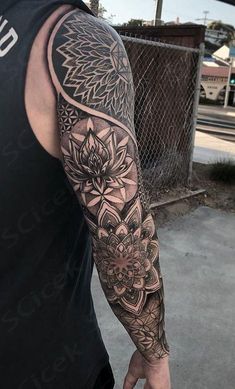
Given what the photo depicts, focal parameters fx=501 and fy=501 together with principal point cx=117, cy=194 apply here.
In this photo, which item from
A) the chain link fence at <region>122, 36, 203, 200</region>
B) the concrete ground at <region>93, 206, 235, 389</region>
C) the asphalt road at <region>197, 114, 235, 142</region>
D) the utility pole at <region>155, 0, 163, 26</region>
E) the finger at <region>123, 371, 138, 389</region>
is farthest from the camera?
the asphalt road at <region>197, 114, 235, 142</region>

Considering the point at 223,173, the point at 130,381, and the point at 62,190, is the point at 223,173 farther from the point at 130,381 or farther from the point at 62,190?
the point at 62,190

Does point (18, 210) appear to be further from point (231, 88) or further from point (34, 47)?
point (231, 88)

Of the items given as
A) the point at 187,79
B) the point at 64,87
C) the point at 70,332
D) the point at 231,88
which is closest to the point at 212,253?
the point at 187,79

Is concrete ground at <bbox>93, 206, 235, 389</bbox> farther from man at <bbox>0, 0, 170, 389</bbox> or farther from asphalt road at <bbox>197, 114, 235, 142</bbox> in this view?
asphalt road at <bbox>197, 114, 235, 142</bbox>

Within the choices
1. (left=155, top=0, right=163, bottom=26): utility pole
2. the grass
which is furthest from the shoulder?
(left=155, top=0, right=163, bottom=26): utility pole

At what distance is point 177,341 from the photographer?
10.1ft

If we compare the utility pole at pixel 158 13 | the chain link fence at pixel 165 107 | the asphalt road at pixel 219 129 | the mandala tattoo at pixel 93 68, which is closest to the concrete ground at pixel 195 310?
the chain link fence at pixel 165 107

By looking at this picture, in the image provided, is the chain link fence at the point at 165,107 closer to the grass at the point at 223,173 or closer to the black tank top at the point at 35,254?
the grass at the point at 223,173

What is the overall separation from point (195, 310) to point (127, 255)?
8.60 feet

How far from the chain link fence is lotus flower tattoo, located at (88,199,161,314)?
4760 millimetres

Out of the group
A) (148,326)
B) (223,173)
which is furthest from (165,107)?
(148,326)

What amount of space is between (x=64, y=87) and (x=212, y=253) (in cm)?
382

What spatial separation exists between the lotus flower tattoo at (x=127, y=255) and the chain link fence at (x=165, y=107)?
4.76 m

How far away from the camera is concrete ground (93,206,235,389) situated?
9.31ft
